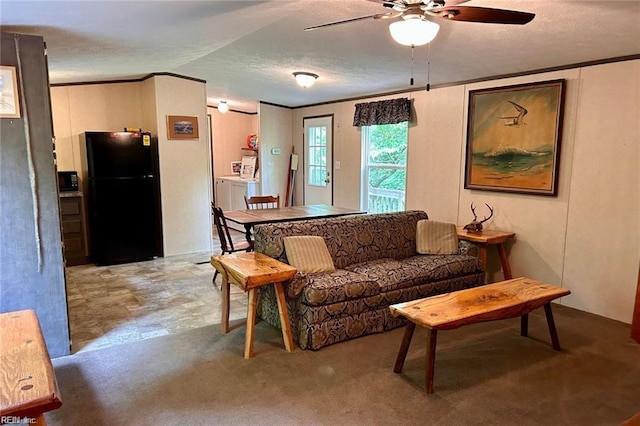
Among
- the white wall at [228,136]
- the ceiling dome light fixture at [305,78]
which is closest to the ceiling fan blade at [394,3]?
the ceiling dome light fixture at [305,78]

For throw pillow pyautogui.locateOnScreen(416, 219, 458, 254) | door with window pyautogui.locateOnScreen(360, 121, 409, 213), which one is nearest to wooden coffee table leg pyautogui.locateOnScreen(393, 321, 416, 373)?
throw pillow pyautogui.locateOnScreen(416, 219, 458, 254)

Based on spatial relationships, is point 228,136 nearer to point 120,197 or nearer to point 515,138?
point 120,197

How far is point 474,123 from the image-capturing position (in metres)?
4.44

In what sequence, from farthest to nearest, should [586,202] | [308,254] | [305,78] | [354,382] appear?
[305,78] < [586,202] < [308,254] < [354,382]

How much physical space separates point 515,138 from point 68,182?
201 inches

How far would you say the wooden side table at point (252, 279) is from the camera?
2.80 meters

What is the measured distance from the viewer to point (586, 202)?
143 inches

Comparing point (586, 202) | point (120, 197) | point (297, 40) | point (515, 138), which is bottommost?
point (120, 197)

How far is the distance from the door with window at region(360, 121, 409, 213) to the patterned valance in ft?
0.54

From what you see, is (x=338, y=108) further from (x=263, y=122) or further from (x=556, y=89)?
(x=556, y=89)

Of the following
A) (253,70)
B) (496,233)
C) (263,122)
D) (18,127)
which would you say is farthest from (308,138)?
(18,127)

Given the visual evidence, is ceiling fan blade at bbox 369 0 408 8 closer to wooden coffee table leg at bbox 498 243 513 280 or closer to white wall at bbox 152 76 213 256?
wooden coffee table leg at bbox 498 243 513 280

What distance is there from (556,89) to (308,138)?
4.11 m

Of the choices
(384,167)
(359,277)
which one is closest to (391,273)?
(359,277)
